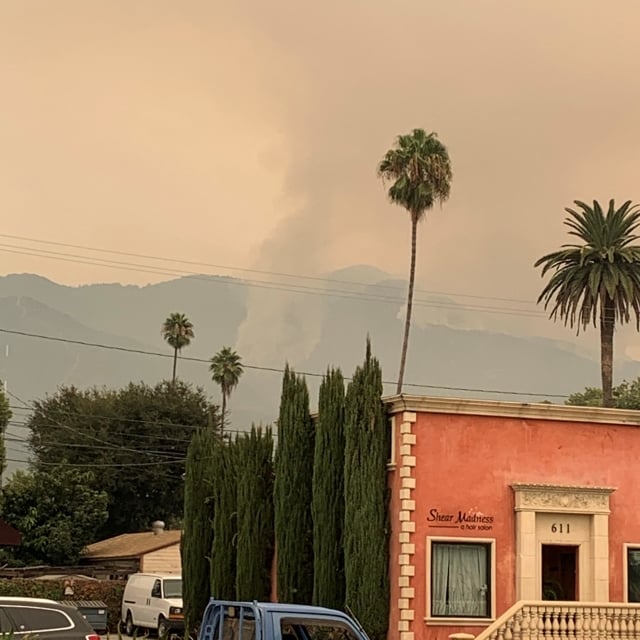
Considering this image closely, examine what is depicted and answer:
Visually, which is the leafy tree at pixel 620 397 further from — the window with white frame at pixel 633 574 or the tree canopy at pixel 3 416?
the window with white frame at pixel 633 574

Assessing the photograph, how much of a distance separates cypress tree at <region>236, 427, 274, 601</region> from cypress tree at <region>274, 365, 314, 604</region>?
46.5 inches

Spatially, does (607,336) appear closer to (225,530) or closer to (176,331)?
(225,530)

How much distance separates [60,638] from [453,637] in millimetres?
9106

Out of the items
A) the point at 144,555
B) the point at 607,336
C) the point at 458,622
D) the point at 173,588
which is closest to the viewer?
the point at 458,622

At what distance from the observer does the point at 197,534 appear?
37.2 m

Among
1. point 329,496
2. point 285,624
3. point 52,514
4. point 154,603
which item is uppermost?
point 52,514

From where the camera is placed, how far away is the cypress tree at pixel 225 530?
34.8 metres

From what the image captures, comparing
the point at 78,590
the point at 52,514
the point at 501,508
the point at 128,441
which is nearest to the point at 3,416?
the point at 52,514

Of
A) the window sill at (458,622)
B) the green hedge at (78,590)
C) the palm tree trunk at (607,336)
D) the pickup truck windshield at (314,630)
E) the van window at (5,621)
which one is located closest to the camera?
the pickup truck windshield at (314,630)

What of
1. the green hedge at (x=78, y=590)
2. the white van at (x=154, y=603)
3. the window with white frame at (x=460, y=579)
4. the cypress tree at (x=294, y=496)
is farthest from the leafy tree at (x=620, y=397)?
the window with white frame at (x=460, y=579)

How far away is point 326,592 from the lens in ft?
99.1

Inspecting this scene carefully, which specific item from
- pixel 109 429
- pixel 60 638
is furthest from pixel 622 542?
pixel 109 429

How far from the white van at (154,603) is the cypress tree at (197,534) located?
306 cm

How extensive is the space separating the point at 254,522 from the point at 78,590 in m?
18.6
